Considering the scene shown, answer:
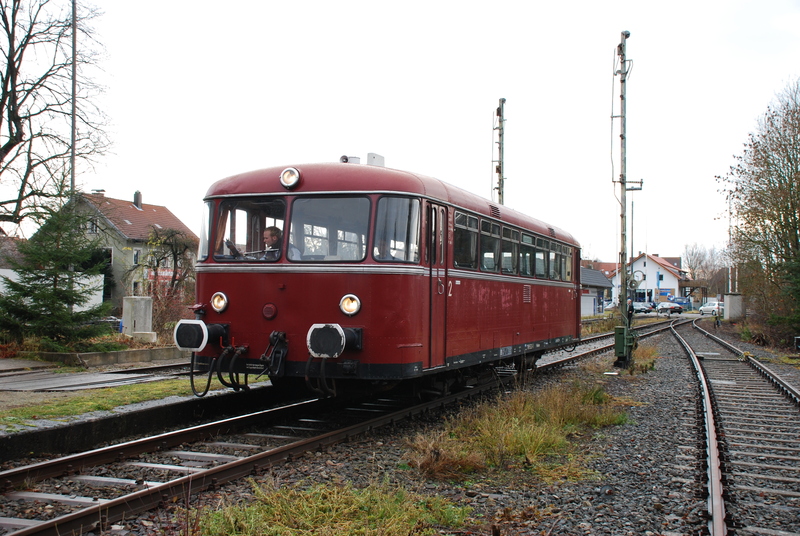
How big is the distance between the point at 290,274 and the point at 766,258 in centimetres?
2563

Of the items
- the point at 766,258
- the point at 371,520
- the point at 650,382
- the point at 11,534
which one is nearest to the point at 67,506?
the point at 11,534

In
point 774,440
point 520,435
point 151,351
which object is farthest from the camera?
point 151,351

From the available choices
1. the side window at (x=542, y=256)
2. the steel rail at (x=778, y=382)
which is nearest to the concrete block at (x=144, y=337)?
the side window at (x=542, y=256)

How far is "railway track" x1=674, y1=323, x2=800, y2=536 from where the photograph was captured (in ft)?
16.9

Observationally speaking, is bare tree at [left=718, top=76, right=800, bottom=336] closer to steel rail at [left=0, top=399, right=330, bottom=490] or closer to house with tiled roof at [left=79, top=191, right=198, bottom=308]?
steel rail at [left=0, top=399, right=330, bottom=490]

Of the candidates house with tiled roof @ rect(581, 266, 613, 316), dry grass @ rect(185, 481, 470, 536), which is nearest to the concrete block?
dry grass @ rect(185, 481, 470, 536)

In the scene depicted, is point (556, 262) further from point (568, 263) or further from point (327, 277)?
point (327, 277)

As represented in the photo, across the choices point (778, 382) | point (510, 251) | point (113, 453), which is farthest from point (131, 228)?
point (113, 453)

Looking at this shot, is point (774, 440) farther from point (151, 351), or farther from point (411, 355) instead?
point (151, 351)

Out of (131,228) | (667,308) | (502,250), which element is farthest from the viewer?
(667,308)

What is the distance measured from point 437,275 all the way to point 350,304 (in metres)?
1.30

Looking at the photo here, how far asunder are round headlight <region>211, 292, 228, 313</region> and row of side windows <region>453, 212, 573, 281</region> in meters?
2.91

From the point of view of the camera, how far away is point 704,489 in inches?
228

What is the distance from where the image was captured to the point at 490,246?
33.7 ft
